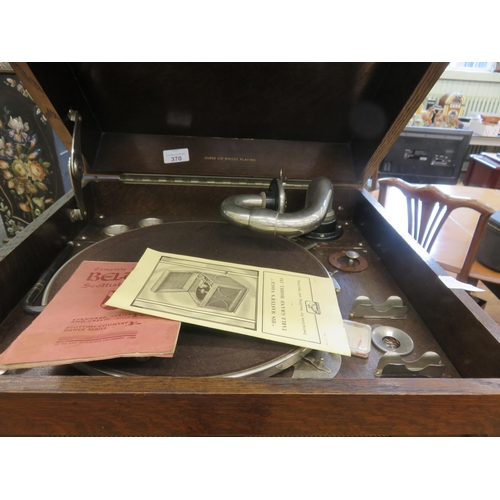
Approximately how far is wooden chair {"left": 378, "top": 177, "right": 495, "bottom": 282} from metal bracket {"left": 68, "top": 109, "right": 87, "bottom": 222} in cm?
157

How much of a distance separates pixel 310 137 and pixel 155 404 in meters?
1.10

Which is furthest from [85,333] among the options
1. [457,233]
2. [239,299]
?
[457,233]

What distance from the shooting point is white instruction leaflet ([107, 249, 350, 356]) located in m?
0.67

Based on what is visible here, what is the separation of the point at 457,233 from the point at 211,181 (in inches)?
58.3

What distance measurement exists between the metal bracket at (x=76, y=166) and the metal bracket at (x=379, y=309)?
0.88 meters

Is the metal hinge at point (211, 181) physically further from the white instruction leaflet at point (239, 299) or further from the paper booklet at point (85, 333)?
the paper booklet at point (85, 333)

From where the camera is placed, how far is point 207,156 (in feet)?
4.26

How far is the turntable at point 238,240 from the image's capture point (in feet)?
1.65

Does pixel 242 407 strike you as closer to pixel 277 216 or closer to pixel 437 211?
pixel 277 216

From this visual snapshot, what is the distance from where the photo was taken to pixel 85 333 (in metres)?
A: 0.63

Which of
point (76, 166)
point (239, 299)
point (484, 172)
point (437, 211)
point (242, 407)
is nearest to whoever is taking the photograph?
point (242, 407)

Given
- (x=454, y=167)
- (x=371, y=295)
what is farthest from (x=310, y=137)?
(x=454, y=167)

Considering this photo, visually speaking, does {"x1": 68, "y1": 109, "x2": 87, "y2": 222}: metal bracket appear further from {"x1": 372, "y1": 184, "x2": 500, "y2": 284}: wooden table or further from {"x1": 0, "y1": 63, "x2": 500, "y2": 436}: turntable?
{"x1": 372, "y1": 184, "x2": 500, "y2": 284}: wooden table

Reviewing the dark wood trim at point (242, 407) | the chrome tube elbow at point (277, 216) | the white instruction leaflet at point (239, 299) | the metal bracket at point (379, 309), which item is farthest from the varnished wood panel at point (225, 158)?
the dark wood trim at point (242, 407)
